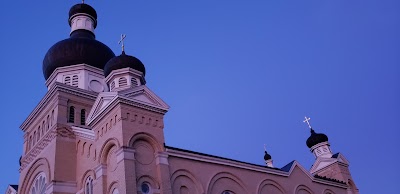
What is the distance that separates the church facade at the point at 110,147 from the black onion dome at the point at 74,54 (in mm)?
67

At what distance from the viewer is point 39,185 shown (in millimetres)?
23625

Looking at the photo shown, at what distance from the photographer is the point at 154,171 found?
62.9 feet

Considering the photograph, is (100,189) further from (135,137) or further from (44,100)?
(44,100)

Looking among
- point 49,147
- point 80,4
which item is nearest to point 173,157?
point 49,147

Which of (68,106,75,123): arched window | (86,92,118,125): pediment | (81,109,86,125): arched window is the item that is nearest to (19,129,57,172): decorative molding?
(68,106,75,123): arched window

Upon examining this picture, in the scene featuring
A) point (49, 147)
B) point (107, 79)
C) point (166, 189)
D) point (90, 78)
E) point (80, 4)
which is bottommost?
point (166, 189)

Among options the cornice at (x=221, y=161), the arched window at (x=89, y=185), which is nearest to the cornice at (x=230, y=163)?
the cornice at (x=221, y=161)

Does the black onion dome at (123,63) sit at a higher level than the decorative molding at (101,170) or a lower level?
higher

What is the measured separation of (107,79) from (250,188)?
1040cm

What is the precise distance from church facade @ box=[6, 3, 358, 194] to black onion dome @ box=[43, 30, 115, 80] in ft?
0.22

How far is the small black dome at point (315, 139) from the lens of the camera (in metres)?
36.5

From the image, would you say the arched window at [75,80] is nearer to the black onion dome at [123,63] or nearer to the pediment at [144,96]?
the black onion dome at [123,63]

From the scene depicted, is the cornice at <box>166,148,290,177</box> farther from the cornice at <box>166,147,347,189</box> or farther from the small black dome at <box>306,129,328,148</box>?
the small black dome at <box>306,129,328,148</box>

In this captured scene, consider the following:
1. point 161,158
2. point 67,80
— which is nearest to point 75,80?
point 67,80
